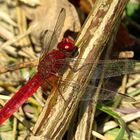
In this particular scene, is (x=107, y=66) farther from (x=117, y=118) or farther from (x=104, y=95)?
(x=117, y=118)

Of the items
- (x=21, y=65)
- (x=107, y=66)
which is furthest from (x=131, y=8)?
(x=21, y=65)

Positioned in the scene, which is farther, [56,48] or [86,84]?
[56,48]

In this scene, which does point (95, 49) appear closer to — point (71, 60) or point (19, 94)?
point (71, 60)

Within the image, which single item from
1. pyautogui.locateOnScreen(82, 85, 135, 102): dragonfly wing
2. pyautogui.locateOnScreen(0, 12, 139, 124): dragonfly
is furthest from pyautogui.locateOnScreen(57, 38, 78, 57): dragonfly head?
pyautogui.locateOnScreen(82, 85, 135, 102): dragonfly wing

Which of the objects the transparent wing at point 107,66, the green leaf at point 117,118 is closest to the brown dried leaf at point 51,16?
the transparent wing at point 107,66

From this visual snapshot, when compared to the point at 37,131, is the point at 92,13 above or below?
above

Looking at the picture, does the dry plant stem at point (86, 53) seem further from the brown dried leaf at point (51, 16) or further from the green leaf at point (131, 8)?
the green leaf at point (131, 8)

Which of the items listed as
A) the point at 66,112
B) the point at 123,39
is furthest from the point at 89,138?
the point at 123,39
